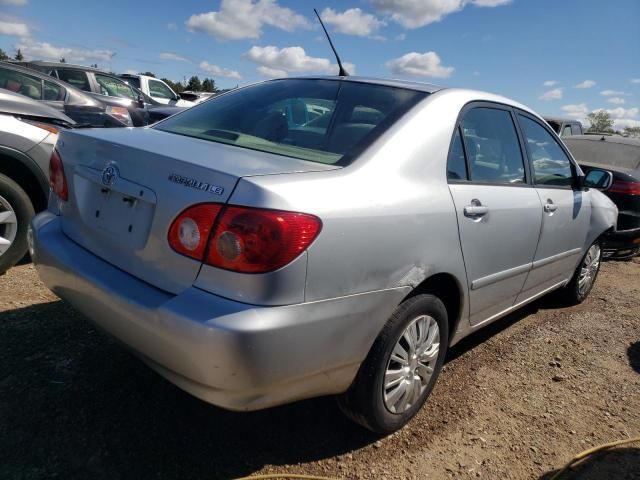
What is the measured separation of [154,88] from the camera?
1454 centimetres

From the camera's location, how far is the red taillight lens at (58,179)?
245 cm

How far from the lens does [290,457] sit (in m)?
2.32

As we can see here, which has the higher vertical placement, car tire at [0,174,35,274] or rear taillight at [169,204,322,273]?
rear taillight at [169,204,322,273]

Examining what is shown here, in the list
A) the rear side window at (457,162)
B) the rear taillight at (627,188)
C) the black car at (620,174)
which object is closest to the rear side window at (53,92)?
the rear side window at (457,162)

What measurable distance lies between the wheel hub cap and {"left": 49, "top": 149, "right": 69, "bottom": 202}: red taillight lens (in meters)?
1.64

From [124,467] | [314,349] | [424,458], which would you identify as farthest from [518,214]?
[124,467]

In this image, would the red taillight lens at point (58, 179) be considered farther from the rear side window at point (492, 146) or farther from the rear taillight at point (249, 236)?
the rear side window at point (492, 146)

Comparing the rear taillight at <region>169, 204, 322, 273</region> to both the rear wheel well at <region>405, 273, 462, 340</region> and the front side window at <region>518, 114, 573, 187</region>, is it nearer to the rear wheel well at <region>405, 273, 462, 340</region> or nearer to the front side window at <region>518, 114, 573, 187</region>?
the rear wheel well at <region>405, 273, 462, 340</region>

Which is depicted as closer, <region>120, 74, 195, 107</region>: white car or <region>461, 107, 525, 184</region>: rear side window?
<region>461, 107, 525, 184</region>: rear side window

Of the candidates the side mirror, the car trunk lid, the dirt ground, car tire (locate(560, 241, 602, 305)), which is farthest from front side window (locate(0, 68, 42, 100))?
car tire (locate(560, 241, 602, 305))

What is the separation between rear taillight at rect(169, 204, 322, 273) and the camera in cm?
176

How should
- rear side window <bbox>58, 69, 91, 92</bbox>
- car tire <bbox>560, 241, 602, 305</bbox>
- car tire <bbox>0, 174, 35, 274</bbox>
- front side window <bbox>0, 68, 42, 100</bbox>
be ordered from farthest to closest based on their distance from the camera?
rear side window <bbox>58, 69, 91, 92</bbox> → front side window <bbox>0, 68, 42, 100</bbox> → car tire <bbox>560, 241, 602, 305</bbox> → car tire <bbox>0, 174, 35, 274</bbox>

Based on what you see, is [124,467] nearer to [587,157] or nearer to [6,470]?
[6,470]

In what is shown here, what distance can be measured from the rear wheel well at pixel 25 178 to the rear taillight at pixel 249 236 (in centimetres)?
268
